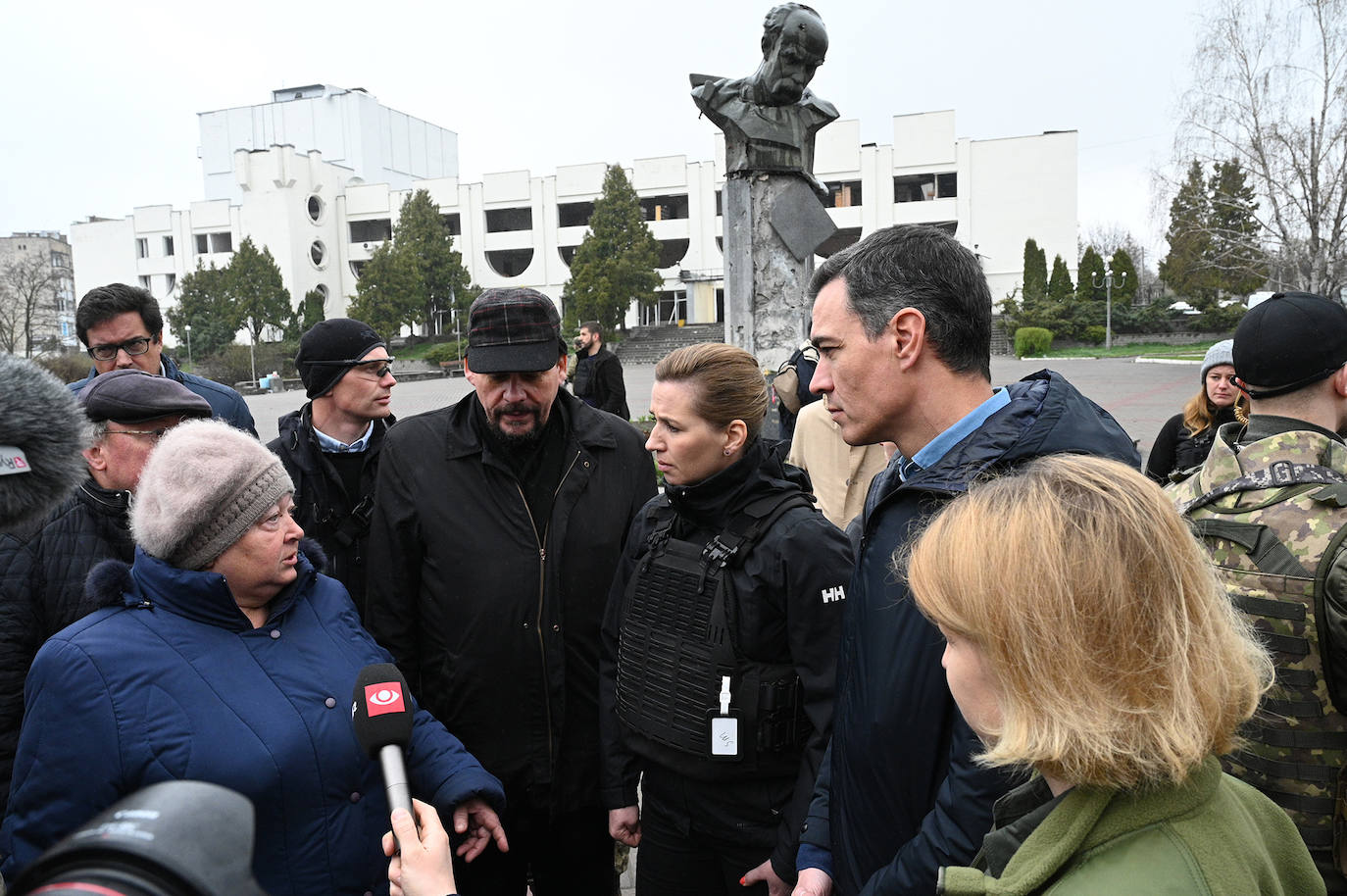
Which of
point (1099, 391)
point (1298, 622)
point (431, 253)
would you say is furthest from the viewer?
point (431, 253)

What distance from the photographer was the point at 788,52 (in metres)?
8.03

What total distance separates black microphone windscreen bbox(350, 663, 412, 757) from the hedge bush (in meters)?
36.6

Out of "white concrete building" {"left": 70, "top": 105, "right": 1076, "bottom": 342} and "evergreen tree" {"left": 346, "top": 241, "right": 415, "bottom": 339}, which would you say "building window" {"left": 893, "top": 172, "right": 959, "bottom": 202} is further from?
"evergreen tree" {"left": 346, "top": 241, "right": 415, "bottom": 339}

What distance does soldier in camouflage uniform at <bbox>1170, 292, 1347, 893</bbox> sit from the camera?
2.32 m

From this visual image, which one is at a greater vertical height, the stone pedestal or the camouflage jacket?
the stone pedestal

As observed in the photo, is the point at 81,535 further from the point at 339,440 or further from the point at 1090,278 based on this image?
the point at 1090,278

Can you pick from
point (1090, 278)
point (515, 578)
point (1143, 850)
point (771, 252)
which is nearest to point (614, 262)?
point (1090, 278)

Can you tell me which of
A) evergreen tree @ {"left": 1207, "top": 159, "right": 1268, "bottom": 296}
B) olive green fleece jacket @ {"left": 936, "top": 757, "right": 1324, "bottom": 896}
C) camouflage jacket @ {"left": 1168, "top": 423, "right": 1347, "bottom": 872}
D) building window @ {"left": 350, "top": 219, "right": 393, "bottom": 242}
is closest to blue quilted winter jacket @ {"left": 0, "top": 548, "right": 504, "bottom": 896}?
olive green fleece jacket @ {"left": 936, "top": 757, "right": 1324, "bottom": 896}

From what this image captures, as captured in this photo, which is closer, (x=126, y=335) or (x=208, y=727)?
(x=208, y=727)

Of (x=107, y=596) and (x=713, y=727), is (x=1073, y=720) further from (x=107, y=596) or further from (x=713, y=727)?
(x=107, y=596)

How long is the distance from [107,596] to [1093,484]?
2.09 meters

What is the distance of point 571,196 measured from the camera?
60594 mm

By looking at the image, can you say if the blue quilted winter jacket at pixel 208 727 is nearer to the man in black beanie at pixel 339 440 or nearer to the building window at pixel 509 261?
the man in black beanie at pixel 339 440

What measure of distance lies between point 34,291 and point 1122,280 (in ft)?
167
